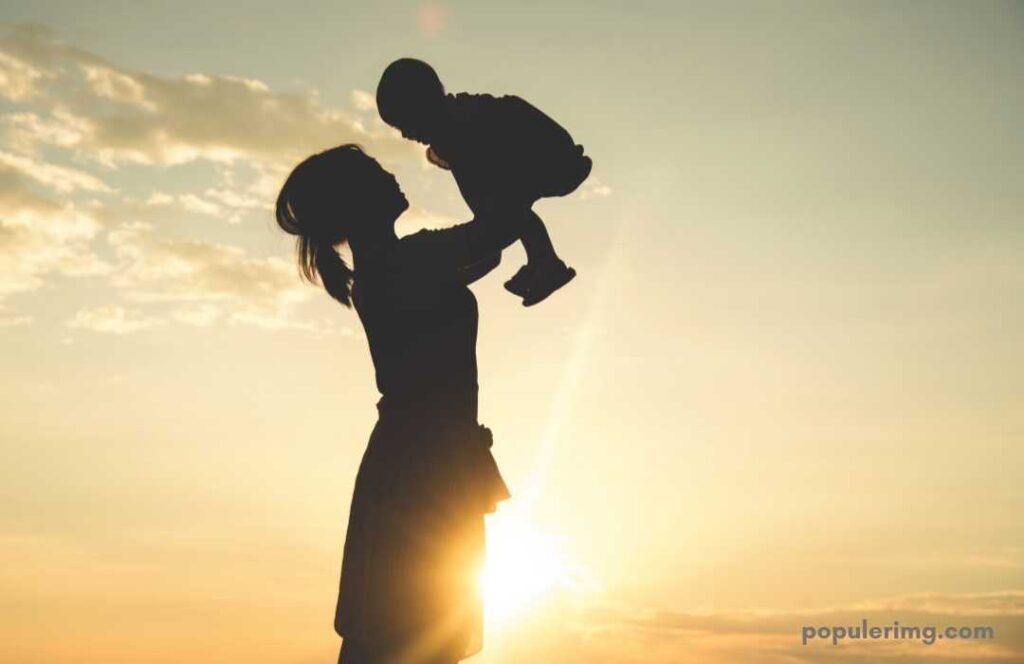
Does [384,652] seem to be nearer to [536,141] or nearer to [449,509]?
[449,509]

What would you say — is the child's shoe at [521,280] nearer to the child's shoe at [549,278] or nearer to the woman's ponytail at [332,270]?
the child's shoe at [549,278]

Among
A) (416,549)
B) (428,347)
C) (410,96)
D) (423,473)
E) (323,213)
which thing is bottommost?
(416,549)

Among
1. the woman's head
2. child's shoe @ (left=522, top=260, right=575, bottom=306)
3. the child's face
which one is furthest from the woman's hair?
child's shoe @ (left=522, top=260, right=575, bottom=306)

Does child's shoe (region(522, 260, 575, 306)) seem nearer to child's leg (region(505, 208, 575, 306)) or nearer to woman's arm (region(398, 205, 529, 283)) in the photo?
child's leg (region(505, 208, 575, 306))

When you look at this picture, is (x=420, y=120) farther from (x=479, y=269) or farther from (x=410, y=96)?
(x=479, y=269)

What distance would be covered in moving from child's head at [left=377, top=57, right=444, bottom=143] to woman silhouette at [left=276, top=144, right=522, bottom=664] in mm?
547

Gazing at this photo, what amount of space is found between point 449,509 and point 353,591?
1.93 ft

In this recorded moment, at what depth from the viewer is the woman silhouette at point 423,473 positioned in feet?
17.9

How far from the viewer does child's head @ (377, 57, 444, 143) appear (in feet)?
18.6

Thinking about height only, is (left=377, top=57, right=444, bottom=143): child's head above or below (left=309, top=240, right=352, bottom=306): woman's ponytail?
above

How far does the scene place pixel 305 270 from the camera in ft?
19.7

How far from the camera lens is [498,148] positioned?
565 centimetres

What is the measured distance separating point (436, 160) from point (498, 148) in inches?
17.9

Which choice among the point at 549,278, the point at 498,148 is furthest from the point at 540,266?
the point at 498,148
